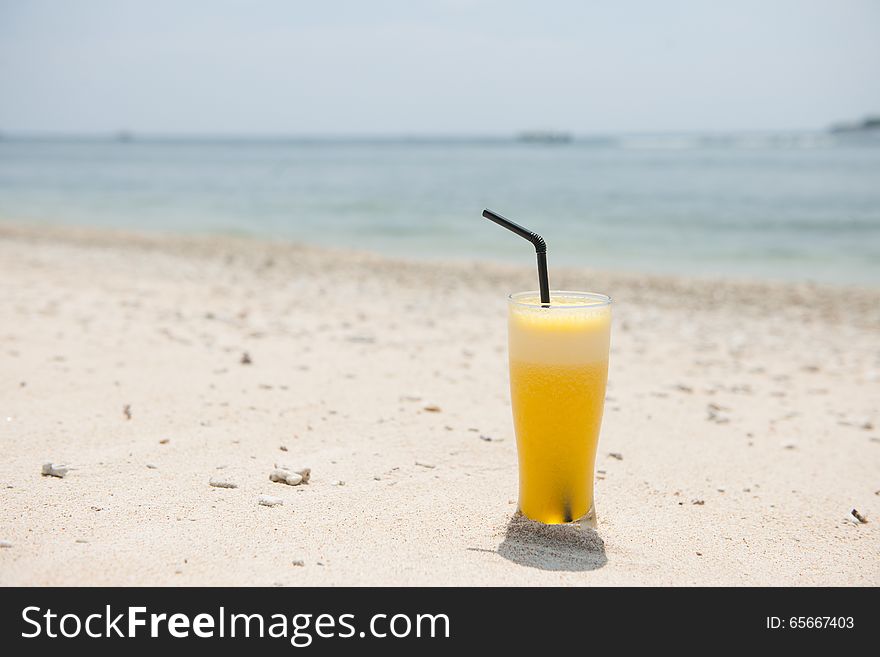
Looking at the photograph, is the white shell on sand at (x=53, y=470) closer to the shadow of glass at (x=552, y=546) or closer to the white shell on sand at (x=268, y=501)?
the white shell on sand at (x=268, y=501)

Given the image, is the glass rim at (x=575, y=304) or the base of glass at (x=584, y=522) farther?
the base of glass at (x=584, y=522)

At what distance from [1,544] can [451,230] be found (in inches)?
565

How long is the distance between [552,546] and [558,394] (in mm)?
550

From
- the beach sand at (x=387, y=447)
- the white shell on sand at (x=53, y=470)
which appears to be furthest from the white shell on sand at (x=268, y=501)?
Result: the white shell on sand at (x=53, y=470)

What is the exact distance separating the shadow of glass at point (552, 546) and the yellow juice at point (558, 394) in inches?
1.8

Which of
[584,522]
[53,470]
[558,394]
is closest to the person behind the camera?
[558,394]

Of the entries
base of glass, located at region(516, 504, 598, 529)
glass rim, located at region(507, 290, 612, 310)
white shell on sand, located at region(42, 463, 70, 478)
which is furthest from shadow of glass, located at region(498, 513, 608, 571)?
white shell on sand, located at region(42, 463, 70, 478)

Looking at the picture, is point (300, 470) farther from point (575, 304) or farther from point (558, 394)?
point (575, 304)

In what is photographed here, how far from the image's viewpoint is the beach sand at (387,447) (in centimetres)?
257

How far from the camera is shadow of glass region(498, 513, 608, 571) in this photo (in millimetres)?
2580

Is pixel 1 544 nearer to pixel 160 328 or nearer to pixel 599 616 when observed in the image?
pixel 599 616

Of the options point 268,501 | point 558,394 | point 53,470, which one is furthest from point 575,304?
point 53,470

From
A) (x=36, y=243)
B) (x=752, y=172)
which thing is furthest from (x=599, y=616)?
(x=752, y=172)

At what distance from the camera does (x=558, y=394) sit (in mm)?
2643
